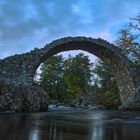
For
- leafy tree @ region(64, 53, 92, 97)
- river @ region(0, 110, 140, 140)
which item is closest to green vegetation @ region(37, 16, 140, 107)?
leafy tree @ region(64, 53, 92, 97)

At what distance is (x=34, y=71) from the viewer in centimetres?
3095

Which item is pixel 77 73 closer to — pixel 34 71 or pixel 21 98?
pixel 34 71

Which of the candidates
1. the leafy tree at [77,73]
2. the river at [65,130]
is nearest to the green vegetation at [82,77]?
the leafy tree at [77,73]

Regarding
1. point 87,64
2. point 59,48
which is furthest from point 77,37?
point 87,64

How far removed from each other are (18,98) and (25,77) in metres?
5.58

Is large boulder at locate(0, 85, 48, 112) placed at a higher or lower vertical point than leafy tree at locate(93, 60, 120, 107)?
lower

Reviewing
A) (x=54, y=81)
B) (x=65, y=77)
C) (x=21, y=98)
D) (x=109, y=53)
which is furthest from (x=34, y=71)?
(x=65, y=77)

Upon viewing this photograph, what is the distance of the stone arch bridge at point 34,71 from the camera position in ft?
80.7

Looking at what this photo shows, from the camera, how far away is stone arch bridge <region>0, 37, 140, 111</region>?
24.6 meters

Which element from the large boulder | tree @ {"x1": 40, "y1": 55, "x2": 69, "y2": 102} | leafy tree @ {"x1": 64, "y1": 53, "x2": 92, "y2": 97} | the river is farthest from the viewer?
leafy tree @ {"x1": 64, "y1": 53, "x2": 92, "y2": 97}

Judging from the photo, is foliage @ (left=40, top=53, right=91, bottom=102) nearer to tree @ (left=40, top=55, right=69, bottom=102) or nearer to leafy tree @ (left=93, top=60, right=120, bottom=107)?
tree @ (left=40, top=55, right=69, bottom=102)

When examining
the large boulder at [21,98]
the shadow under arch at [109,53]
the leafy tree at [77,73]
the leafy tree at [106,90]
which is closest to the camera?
the large boulder at [21,98]

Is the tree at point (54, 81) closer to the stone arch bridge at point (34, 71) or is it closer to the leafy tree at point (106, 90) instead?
the leafy tree at point (106, 90)

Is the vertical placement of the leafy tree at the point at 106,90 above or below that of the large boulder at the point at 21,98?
above
